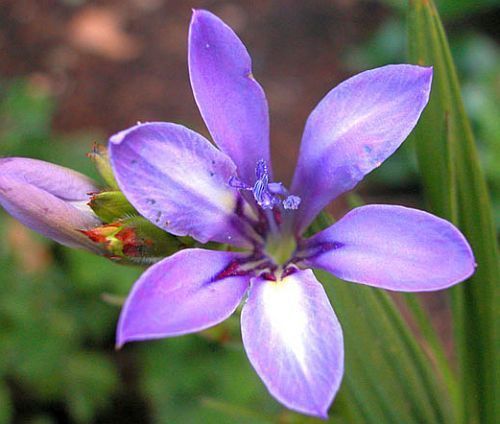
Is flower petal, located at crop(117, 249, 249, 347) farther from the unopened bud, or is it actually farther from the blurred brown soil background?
the blurred brown soil background

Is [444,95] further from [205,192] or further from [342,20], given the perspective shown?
[342,20]

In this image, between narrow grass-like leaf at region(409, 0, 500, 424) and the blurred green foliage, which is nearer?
narrow grass-like leaf at region(409, 0, 500, 424)

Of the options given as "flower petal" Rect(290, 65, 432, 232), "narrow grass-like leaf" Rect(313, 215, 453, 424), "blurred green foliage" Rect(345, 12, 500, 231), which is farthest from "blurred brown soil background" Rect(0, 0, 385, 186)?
"flower petal" Rect(290, 65, 432, 232)

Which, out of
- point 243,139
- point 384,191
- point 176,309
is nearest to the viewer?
point 176,309

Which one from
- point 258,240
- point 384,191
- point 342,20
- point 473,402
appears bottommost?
point 384,191

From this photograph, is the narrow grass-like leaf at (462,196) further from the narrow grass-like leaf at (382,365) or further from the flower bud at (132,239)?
the flower bud at (132,239)

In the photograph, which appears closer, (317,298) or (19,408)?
(317,298)

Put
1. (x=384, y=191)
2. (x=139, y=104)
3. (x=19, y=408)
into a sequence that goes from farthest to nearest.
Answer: (x=139, y=104), (x=384, y=191), (x=19, y=408)

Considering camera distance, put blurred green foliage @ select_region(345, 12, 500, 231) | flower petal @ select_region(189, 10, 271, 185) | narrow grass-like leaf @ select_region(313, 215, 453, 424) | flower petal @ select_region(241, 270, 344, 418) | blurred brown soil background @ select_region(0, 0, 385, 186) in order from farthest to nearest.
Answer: blurred brown soil background @ select_region(0, 0, 385, 186), blurred green foliage @ select_region(345, 12, 500, 231), narrow grass-like leaf @ select_region(313, 215, 453, 424), flower petal @ select_region(189, 10, 271, 185), flower petal @ select_region(241, 270, 344, 418)

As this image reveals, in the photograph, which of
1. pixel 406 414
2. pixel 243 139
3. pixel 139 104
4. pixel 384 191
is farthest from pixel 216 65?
pixel 139 104
